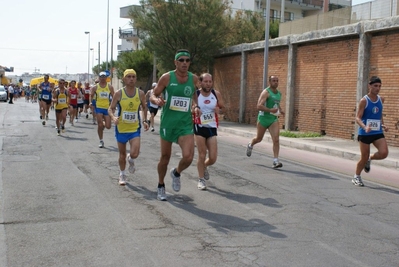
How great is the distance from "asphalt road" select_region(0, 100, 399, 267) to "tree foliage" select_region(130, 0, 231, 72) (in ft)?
51.8

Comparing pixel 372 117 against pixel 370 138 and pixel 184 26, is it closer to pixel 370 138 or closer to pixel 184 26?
pixel 370 138

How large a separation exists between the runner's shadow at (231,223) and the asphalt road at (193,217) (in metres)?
0.01

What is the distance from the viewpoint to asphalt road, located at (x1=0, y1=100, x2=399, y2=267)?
4918mm

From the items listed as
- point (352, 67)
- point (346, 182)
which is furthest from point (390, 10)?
point (346, 182)

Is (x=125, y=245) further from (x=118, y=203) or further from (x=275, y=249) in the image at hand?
(x=118, y=203)

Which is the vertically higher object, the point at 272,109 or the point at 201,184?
the point at 272,109

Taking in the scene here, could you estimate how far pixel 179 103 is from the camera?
694 cm

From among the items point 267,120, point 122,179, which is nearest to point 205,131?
point 122,179

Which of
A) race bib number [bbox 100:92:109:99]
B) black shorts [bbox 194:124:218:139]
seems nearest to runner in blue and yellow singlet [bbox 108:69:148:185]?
black shorts [bbox 194:124:218:139]

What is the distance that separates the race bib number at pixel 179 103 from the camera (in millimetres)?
6922

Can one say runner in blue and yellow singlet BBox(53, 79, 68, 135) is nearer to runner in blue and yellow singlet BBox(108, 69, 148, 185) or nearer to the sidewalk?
the sidewalk

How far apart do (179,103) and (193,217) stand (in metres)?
1.54

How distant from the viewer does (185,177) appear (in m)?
9.23

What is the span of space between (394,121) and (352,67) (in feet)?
8.78
